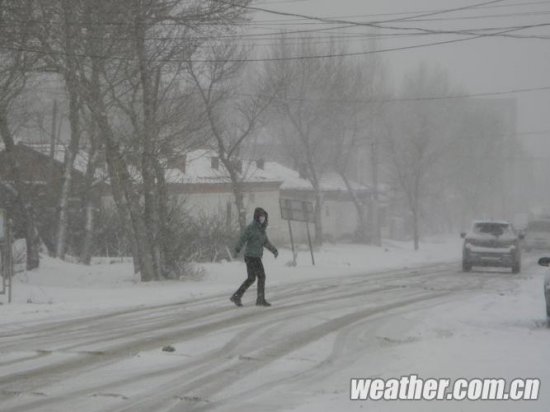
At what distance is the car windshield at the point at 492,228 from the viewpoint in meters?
31.0

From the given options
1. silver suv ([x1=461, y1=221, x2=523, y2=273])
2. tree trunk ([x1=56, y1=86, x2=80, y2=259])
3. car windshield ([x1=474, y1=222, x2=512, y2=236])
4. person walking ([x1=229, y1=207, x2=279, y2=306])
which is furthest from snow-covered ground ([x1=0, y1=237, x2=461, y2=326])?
car windshield ([x1=474, y1=222, x2=512, y2=236])

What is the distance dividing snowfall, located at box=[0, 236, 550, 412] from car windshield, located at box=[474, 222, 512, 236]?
8.30m

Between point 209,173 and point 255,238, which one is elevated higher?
point 209,173

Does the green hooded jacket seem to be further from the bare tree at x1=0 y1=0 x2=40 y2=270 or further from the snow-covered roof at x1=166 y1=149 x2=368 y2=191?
the snow-covered roof at x1=166 y1=149 x2=368 y2=191

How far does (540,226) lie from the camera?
51188mm

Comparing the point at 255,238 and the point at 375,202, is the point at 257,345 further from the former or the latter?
the point at 375,202

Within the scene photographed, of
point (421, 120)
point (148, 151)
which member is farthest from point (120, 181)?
point (421, 120)

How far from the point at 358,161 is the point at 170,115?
72.3m

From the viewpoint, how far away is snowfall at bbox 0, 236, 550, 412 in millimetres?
8891

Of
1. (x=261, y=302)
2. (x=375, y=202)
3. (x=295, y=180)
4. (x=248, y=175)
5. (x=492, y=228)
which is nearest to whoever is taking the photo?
(x=261, y=302)

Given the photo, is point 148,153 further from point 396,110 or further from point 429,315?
point 396,110

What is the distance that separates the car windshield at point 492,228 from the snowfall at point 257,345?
8.30 metres

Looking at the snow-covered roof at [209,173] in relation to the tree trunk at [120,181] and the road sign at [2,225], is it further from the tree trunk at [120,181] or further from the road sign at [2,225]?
the road sign at [2,225]

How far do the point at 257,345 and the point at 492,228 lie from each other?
808 inches
